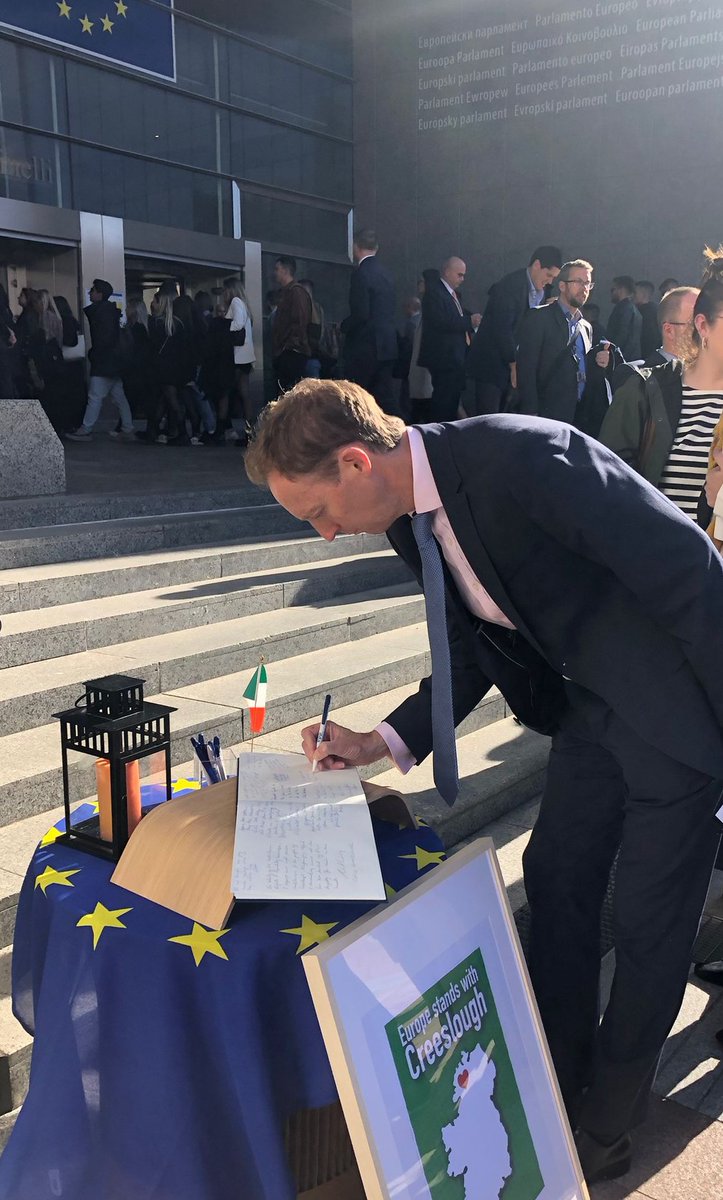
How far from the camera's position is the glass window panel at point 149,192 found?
13273 mm

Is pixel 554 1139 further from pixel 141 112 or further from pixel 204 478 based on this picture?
pixel 141 112

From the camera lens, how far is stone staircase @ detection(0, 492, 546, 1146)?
3.39 meters

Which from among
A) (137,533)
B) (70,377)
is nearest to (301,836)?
(137,533)

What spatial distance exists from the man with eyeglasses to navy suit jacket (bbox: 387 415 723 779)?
14.6ft

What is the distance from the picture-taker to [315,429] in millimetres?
1767

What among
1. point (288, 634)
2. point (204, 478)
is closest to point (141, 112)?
point (204, 478)

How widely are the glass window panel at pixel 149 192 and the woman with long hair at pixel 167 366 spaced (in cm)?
283

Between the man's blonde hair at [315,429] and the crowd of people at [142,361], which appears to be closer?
the man's blonde hair at [315,429]

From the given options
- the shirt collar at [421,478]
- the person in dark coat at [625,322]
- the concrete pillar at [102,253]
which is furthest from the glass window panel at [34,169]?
the shirt collar at [421,478]

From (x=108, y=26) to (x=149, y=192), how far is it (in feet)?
6.77

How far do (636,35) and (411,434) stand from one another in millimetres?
13923

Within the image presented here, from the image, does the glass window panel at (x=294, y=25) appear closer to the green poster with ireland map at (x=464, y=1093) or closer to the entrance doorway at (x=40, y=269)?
the entrance doorway at (x=40, y=269)

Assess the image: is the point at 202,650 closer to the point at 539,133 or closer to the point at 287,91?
the point at 539,133

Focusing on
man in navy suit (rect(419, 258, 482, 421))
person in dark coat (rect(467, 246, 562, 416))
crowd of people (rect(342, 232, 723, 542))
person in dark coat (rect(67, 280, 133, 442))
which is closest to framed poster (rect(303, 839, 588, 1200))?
crowd of people (rect(342, 232, 723, 542))
